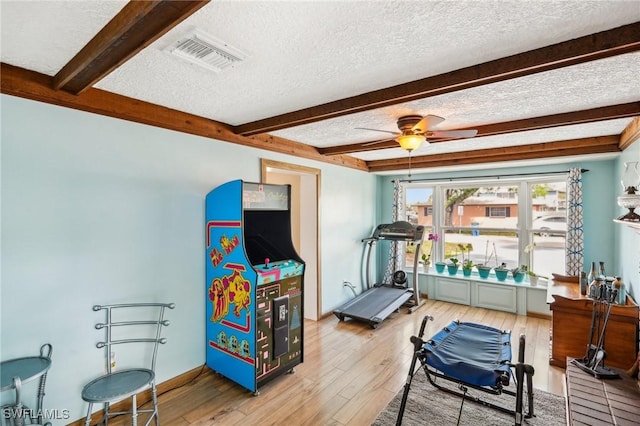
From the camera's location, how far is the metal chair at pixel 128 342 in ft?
6.40

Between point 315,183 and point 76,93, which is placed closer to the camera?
point 76,93

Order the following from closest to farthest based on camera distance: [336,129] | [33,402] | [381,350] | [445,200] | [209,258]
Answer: [33,402] → [209,258] → [336,129] → [381,350] → [445,200]

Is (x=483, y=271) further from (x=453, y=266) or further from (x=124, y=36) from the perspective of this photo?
(x=124, y=36)

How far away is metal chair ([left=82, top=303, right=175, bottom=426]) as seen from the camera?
195 centimetres

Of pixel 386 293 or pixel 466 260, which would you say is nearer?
pixel 386 293

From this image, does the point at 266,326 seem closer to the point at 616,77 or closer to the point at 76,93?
the point at 76,93

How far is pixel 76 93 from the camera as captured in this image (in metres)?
2.10

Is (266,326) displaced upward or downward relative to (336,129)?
downward

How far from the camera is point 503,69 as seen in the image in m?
1.76

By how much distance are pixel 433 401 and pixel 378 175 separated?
4.32 meters

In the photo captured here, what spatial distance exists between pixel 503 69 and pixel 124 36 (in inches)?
78.5

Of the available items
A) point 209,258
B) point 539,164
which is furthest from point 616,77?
point 209,258

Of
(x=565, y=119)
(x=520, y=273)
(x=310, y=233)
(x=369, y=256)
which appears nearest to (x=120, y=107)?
(x=310, y=233)

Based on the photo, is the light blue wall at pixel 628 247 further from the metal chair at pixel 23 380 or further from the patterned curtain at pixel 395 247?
the metal chair at pixel 23 380
